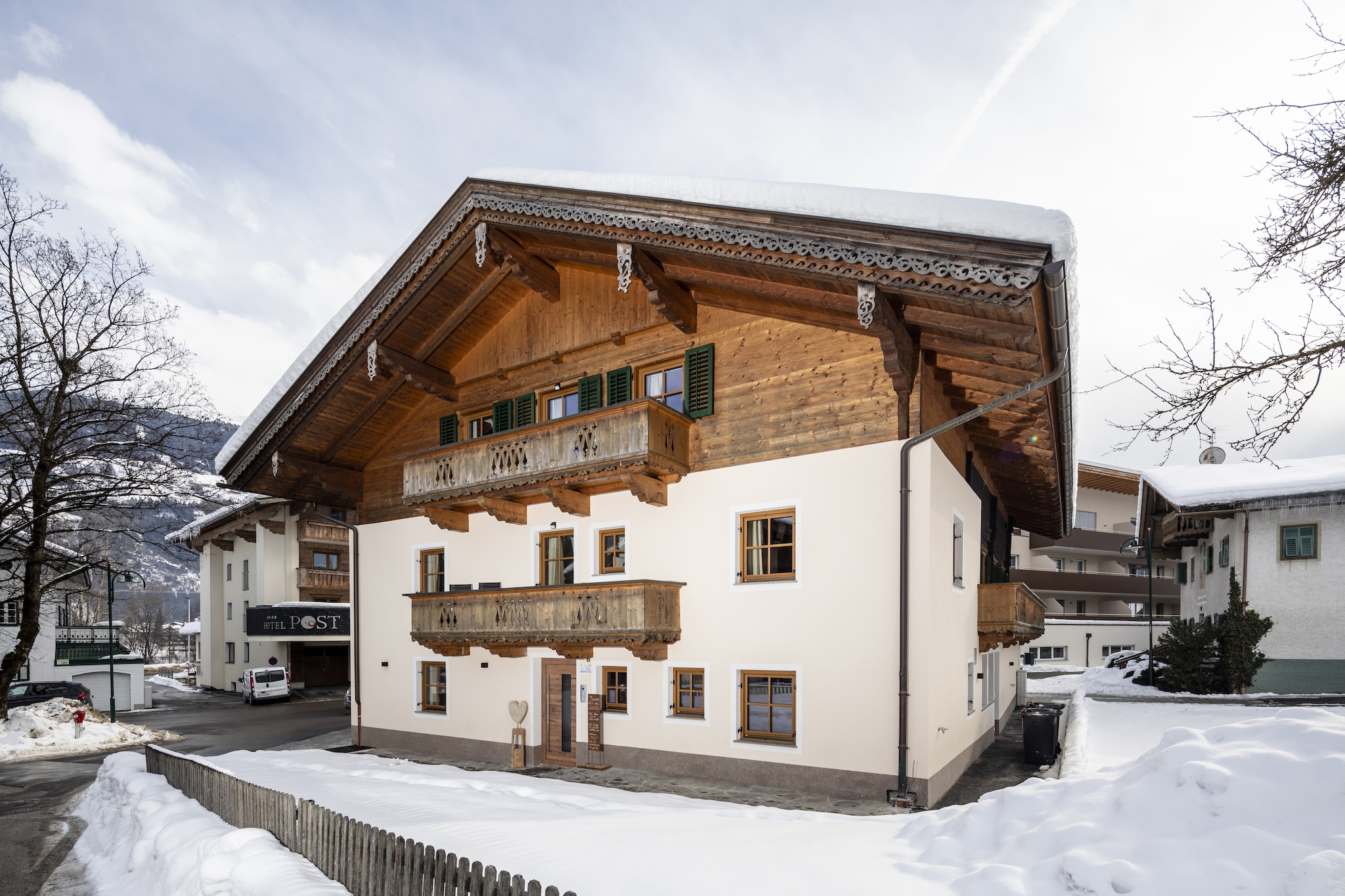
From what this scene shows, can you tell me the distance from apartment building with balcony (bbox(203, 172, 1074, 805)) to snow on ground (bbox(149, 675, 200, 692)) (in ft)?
116

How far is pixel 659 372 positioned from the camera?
51.9 ft

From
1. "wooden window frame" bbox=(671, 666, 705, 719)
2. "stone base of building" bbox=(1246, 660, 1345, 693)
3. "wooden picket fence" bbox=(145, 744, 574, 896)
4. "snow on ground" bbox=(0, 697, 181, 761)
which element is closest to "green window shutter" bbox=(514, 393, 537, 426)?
"wooden window frame" bbox=(671, 666, 705, 719)

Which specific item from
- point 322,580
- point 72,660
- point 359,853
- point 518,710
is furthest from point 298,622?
point 359,853

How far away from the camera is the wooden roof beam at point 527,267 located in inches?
636

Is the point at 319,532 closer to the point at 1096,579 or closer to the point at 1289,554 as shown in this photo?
the point at 1289,554

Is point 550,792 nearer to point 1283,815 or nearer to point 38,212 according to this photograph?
point 1283,815

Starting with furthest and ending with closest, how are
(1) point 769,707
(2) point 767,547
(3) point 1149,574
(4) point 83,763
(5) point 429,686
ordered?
(3) point 1149,574 → (4) point 83,763 → (5) point 429,686 → (2) point 767,547 → (1) point 769,707

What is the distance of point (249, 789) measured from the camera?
31.9ft

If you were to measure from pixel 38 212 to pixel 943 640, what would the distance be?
81.0 ft

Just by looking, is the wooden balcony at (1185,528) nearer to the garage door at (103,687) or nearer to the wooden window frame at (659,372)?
the wooden window frame at (659,372)

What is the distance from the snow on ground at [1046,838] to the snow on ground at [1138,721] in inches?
57.7

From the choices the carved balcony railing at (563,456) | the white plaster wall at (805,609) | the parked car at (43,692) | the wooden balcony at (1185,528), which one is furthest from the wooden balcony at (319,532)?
the wooden balcony at (1185,528)

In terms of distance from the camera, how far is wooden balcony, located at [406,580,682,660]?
46.1 feet

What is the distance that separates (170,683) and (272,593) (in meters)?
18.4
